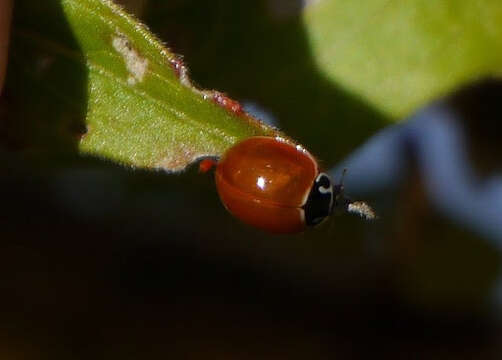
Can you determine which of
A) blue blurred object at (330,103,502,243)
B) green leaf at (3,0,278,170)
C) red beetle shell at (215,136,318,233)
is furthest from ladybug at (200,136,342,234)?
blue blurred object at (330,103,502,243)

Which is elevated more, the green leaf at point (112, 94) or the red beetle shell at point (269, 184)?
the green leaf at point (112, 94)

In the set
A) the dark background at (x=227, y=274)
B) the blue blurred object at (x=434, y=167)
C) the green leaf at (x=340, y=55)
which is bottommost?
the dark background at (x=227, y=274)

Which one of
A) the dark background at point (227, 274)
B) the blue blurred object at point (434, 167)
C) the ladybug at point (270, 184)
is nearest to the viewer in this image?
the ladybug at point (270, 184)

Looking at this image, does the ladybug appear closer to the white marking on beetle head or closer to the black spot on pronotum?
the black spot on pronotum

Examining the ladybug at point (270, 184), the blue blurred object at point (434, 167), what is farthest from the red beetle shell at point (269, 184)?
the blue blurred object at point (434, 167)

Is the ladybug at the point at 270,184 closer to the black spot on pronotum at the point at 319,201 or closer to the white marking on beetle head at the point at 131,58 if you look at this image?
the black spot on pronotum at the point at 319,201

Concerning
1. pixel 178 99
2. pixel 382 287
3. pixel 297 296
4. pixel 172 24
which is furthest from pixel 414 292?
pixel 178 99

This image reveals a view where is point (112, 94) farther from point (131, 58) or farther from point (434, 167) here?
point (434, 167)

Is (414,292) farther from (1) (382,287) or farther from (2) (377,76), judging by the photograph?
(2) (377,76)

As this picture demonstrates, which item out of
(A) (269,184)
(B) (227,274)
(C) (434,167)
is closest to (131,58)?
(A) (269,184)

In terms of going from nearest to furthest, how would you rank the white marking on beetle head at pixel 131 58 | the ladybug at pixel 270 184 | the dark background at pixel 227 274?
the white marking on beetle head at pixel 131 58
the ladybug at pixel 270 184
the dark background at pixel 227 274
